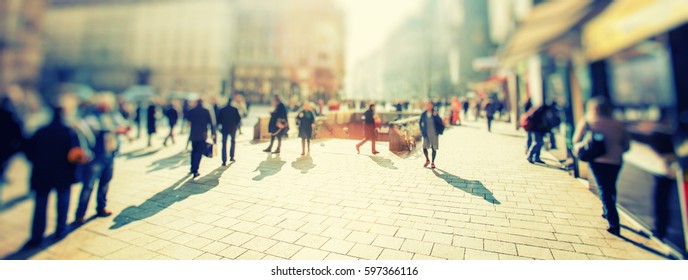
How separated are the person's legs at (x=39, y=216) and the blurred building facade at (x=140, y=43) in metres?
0.89

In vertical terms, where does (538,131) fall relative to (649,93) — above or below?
below

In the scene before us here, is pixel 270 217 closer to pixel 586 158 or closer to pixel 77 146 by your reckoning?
pixel 77 146

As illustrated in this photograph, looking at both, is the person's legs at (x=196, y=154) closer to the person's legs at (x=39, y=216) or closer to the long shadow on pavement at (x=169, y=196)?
the long shadow on pavement at (x=169, y=196)

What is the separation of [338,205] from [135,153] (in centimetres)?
355

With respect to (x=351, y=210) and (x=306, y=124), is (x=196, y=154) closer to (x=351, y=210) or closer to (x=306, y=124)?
(x=306, y=124)

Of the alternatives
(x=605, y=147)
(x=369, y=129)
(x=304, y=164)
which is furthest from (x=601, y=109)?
(x=304, y=164)

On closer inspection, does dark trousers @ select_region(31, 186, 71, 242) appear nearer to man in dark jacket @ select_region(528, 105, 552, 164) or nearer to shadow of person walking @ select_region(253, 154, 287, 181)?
shadow of person walking @ select_region(253, 154, 287, 181)

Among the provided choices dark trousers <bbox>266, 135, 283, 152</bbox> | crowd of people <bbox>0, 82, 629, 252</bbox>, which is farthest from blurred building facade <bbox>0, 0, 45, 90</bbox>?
dark trousers <bbox>266, 135, 283, 152</bbox>

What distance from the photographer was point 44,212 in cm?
192

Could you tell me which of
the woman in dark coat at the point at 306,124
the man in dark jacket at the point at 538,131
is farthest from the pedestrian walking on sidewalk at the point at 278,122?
the man in dark jacket at the point at 538,131

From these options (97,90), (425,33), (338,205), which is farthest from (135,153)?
(425,33)

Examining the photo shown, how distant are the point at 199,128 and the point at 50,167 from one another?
1.63 m

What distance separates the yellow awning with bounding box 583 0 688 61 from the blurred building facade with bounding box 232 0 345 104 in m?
3.63

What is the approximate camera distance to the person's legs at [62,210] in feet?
6.50
